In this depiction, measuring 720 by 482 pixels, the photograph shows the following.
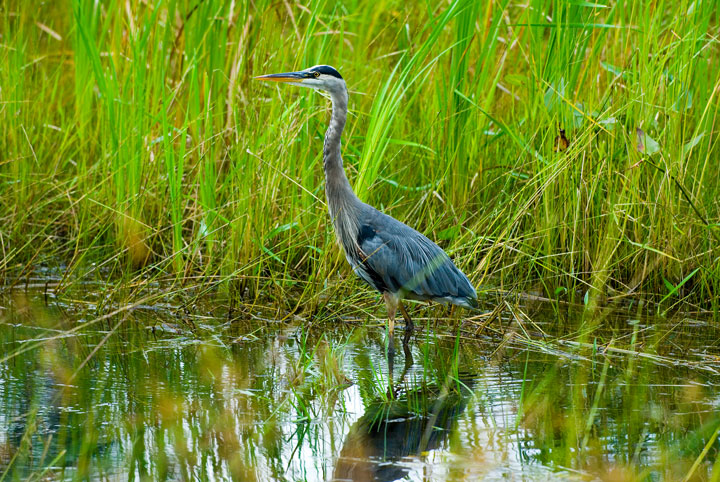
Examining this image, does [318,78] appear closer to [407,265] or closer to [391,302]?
[407,265]

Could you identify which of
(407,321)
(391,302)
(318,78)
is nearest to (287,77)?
(318,78)

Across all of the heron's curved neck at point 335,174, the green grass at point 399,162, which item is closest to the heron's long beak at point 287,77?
the heron's curved neck at point 335,174

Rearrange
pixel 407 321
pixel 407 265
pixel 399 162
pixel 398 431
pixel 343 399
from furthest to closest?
pixel 399 162 → pixel 407 321 → pixel 407 265 → pixel 343 399 → pixel 398 431

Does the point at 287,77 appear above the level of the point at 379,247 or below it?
above

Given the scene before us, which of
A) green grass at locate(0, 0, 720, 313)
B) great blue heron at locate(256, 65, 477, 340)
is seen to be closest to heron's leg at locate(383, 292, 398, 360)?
great blue heron at locate(256, 65, 477, 340)

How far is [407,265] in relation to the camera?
4.44 metres

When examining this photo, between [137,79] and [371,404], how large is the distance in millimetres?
2570

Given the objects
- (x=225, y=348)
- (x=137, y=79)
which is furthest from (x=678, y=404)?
(x=137, y=79)

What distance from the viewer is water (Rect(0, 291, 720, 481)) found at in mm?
2980

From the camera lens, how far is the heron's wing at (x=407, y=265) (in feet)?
14.4

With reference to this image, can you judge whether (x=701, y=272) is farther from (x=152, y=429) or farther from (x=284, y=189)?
(x=152, y=429)

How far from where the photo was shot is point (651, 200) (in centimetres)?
502

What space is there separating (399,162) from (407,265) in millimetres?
1362

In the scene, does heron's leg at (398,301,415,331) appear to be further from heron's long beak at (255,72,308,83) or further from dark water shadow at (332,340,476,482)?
heron's long beak at (255,72,308,83)
